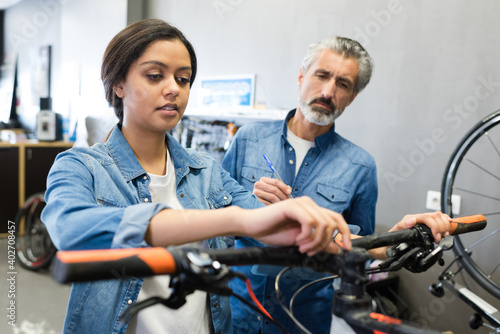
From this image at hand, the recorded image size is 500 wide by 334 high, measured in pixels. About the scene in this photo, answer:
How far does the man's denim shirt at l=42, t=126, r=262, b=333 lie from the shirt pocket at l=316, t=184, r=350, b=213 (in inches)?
18.5

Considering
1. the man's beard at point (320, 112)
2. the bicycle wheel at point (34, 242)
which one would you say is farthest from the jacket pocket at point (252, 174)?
the bicycle wheel at point (34, 242)

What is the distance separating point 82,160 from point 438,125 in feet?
6.23

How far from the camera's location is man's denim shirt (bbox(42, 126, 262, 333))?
0.66 m

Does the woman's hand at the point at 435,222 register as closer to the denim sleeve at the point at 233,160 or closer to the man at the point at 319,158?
the man at the point at 319,158

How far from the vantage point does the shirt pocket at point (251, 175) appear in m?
1.62

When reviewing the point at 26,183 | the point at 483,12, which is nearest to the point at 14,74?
the point at 26,183

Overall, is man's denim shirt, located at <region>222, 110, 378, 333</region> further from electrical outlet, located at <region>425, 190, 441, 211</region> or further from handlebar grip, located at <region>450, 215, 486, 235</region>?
electrical outlet, located at <region>425, 190, 441, 211</region>

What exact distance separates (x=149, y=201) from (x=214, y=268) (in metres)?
0.50

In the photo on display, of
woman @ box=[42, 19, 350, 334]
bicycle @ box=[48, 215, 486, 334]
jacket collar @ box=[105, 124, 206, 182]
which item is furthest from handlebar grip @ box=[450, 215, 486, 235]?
jacket collar @ box=[105, 124, 206, 182]

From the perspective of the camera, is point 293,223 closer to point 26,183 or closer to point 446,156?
point 446,156

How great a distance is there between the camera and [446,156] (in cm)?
218

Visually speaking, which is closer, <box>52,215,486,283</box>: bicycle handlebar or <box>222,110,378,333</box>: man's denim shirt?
<box>52,215,486,283</box>: bicycle handlebar

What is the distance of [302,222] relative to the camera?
63 centimetres

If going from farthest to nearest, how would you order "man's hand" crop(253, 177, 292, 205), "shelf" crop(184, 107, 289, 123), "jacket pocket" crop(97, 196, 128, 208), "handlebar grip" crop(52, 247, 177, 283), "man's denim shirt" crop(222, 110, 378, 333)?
1. "shelf" crop(184, 107, 289, 123)
2. "man's denim shirt" crop(222, 110, 378, 333)
3. "man's hand" crop(253, 177, 292, 205)
4. "jacket pocket" crop(97, 196, 128, 208)
5. "handlebar grip" crop(52, 247, 177, 283)
